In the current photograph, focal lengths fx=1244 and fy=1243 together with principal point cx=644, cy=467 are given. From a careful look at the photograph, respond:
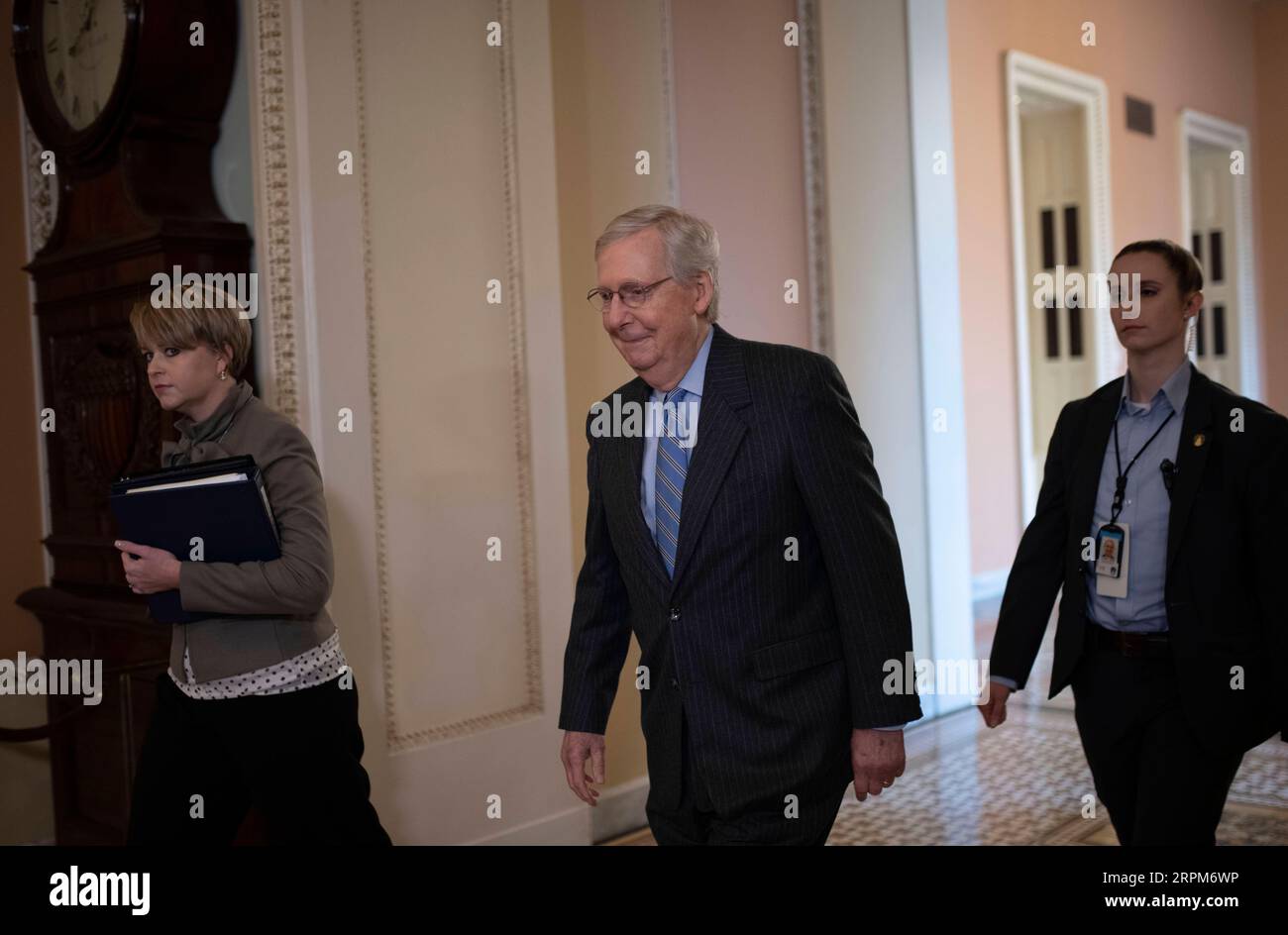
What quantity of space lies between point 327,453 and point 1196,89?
953 cm

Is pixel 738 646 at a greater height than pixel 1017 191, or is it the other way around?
pixel 1017 191

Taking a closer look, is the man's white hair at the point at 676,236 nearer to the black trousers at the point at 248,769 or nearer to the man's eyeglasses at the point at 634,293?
the man's eyeglasses at the point at 634,293

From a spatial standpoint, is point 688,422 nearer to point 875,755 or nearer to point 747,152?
point 875,755

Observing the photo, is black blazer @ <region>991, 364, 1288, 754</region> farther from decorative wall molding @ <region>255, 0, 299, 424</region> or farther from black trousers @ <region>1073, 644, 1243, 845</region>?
decorative wall molding @ <region>255, 0, 299, 424</region>

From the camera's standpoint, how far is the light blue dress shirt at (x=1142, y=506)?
2527 millimetres

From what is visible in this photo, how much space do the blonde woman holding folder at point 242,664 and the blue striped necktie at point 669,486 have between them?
743 mm

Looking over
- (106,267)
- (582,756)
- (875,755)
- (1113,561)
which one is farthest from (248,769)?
(1113,561)

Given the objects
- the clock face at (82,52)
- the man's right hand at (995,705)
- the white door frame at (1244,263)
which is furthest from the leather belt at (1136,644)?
the white door frame at (1244,263)

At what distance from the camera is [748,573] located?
2.00 m

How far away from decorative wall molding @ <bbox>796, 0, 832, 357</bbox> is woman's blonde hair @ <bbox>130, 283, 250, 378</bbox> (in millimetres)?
2917

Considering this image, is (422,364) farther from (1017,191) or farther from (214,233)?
(1017,191)

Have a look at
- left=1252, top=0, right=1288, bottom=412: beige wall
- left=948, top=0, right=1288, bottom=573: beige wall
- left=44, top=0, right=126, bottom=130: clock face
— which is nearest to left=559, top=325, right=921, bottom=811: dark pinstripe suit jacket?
left=44, top=0, right=126, bottom=130: clock face
